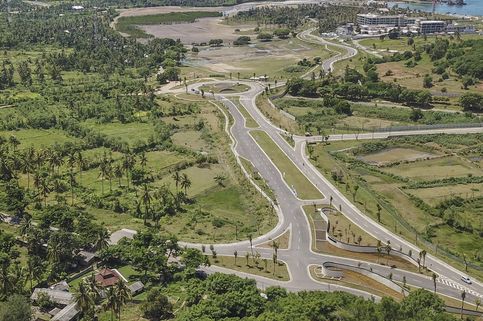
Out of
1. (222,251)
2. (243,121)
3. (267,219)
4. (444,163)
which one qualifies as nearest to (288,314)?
(222,251)

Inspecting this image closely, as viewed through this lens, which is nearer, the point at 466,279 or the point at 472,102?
the point at 466,279

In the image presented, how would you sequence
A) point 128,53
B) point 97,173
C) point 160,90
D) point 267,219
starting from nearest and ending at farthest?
1. point 267,219
2. point 97,173
3. point 160,90
4. point 128,53

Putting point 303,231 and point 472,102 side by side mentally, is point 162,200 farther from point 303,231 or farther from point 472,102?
point 472,102

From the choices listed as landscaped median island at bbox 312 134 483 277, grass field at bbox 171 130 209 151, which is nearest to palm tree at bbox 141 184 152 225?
grass field at bbox 171 130 209 151

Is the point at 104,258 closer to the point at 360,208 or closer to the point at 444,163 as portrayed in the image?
the point at 360,208

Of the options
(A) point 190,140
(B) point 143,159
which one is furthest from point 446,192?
(A) point 190,140

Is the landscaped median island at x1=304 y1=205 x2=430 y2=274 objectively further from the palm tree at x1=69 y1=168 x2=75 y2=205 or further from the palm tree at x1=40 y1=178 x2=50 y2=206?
the palm tree at x1=40 y1=178 x2=50 y2=206
